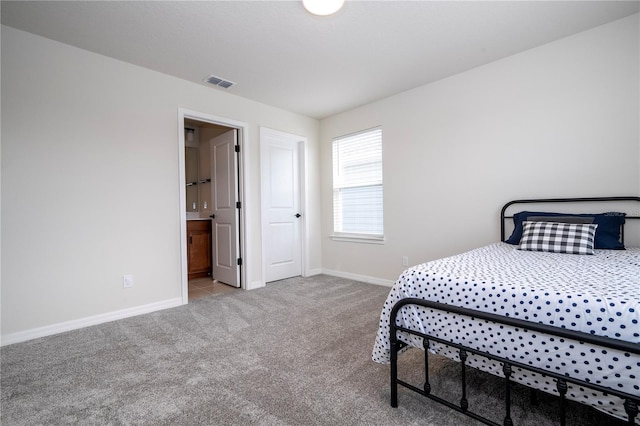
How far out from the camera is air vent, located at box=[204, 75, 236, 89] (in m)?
3.25

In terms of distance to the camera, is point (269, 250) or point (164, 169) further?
point (269, 250)

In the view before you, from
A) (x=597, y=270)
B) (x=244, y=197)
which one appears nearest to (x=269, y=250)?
(x=244, y=197)

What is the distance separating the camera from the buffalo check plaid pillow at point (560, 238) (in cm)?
207

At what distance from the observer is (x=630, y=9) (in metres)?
2.21

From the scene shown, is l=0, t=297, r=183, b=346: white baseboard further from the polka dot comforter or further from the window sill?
the polka dot comforter

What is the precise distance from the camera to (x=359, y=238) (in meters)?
4.21

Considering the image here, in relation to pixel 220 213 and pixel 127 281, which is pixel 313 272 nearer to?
pixel 220 213

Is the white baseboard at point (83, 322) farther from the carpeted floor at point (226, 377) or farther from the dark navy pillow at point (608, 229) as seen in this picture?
the dark navy pillow at point (608, 229)

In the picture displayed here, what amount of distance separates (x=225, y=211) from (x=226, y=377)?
265cm

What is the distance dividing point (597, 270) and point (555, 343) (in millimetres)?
736

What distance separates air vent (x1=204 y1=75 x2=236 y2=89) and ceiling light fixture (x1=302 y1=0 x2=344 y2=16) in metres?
1.56

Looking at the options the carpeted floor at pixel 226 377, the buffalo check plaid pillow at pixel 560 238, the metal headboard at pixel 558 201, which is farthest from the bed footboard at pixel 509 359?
the metal headboard at pixel 558 201

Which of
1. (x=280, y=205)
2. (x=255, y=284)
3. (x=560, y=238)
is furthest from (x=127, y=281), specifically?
(x=560, y=238)

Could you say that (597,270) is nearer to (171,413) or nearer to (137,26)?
(171,413)
